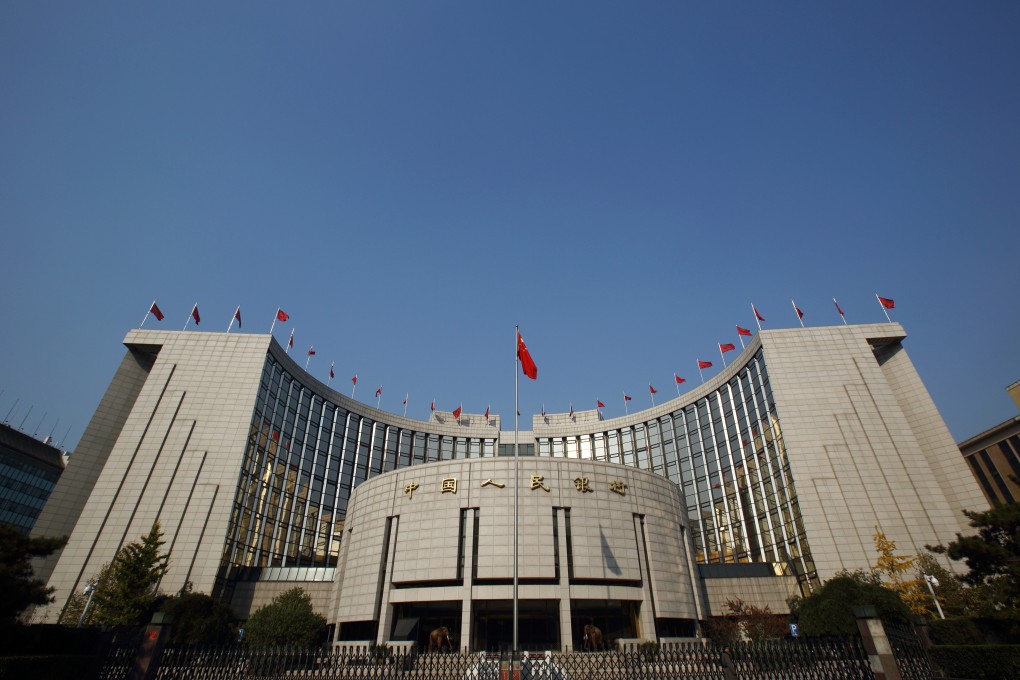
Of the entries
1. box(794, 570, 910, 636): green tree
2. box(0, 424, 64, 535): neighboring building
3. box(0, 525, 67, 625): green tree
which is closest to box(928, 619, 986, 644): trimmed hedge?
box(794, 570, 910, 636): green tree

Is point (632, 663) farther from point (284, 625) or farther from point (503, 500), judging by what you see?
point (284, 625)

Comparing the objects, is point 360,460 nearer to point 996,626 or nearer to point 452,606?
point 452,606

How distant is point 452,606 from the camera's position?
1531 inches

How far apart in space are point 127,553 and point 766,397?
200 ft

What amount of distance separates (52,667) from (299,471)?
45399 millimetres

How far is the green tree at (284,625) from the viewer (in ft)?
127

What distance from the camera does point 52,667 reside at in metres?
19.2

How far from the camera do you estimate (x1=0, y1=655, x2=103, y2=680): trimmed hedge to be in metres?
18.3

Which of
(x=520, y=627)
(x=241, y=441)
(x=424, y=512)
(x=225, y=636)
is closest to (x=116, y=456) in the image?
(x=241, y=441)

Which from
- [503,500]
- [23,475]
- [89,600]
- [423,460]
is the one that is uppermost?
[423,460]

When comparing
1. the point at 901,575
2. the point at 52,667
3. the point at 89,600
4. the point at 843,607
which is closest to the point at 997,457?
the point at 901,575

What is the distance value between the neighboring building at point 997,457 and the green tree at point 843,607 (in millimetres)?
48608

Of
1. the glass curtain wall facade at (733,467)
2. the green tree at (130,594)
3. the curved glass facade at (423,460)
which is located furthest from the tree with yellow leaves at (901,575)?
the green tree at (130,594)

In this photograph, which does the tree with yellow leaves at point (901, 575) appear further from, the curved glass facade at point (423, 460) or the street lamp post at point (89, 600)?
the street lamp post at point (89, 600)
